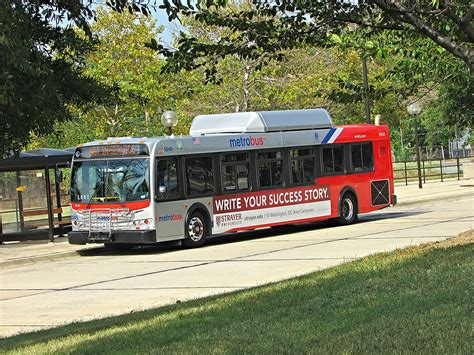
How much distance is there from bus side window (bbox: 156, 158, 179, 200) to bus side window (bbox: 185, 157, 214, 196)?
41 cm

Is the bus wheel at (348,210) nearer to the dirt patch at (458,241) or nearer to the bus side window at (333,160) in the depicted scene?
the bus side window at (333,160)

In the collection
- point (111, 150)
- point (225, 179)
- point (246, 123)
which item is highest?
point (246, 123)

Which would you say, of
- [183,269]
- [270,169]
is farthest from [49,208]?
→ [183,269]

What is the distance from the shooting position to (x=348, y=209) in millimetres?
27125

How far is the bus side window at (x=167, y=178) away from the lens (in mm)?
21578

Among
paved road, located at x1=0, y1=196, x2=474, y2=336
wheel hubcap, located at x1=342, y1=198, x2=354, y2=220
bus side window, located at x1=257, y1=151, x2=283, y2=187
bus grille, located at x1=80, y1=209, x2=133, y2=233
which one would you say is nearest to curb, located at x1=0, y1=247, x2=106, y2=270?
paved road, located at x1=0, y1=196, x2=474, y2=336

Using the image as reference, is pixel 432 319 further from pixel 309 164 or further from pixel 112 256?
pixel 309 164

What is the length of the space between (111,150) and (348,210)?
8445 mm

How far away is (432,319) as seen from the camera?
764cm

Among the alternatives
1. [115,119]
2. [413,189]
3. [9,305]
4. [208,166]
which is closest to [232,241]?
[208,166]

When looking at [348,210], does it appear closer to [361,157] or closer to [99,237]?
[361,157]

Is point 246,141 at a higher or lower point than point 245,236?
higher

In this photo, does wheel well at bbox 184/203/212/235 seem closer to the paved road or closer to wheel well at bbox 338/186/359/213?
the paved road

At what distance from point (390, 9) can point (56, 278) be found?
10656 mm
